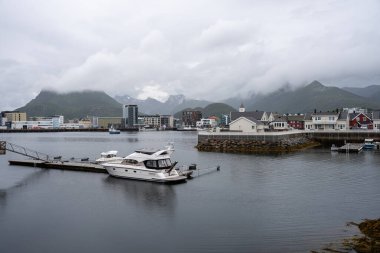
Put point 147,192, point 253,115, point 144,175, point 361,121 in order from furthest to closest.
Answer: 1. point 361,121
2. point 253,115
3. point 144,175
4. point 147,192

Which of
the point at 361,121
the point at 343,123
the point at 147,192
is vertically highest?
the point at 361,121

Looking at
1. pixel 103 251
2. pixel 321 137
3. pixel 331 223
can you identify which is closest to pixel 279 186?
pixel 331 223

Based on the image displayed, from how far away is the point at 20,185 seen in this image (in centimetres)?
3231

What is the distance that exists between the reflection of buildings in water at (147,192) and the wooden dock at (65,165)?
435cm

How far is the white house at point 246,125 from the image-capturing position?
216ft

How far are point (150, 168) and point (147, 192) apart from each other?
417 cm

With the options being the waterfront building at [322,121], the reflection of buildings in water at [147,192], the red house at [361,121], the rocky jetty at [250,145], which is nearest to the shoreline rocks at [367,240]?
the reflection of buildings in water at [147,192]

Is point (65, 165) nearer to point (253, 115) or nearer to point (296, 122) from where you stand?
point (253, 115)

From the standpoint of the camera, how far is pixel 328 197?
26.3 m

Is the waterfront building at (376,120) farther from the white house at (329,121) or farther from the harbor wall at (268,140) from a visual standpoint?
the harbor wall at (268,140)

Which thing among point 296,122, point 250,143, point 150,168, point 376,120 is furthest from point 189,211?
point 296,122

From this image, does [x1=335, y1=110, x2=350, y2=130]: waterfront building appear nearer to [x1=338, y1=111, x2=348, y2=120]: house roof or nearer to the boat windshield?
[x1=338, y1=111, x2=348, y2=120]: house roof

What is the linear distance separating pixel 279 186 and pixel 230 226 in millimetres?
11846

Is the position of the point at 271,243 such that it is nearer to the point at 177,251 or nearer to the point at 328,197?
the point at 177,251
